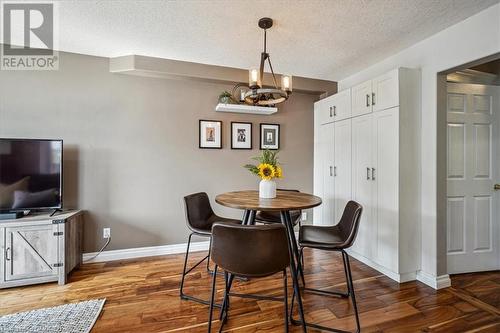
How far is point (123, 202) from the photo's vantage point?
3.00m

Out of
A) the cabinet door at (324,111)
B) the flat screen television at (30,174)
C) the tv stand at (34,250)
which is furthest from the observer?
Answer: the cabinet door at (324,111)

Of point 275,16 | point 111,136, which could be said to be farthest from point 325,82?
point 111,136

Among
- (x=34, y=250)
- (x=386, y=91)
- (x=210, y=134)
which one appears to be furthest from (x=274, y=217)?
(x=34, y=250)

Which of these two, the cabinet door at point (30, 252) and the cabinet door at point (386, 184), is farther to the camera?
the cabinet door at point (386, 184)

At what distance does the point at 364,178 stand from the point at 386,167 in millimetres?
333

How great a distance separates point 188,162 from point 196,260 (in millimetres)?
1274

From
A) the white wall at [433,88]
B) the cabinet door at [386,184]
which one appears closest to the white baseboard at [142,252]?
the cabinet door at [386,184]

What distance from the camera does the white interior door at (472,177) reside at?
2.52 meters

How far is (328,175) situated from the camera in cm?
342

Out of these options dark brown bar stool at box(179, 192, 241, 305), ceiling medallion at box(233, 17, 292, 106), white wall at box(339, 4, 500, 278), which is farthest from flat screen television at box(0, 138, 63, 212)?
white wall at box(339, 4, 500, 278)

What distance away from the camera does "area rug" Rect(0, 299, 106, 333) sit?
1702 mm

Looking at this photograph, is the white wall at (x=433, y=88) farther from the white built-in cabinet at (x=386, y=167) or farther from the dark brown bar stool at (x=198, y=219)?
the dark brown bar stool at (x=198, y=219)

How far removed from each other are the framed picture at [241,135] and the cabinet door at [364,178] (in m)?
1.40

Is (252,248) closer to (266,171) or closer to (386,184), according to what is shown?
(266,171)
